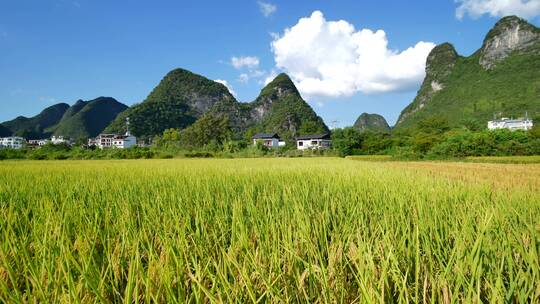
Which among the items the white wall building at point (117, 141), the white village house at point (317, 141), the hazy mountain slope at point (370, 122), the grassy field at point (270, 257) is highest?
the hazy mountain slope at point (370, 122)

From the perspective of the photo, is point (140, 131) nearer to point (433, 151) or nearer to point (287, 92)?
point (287, 92)

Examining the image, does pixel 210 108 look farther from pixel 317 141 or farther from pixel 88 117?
pixel 317 141

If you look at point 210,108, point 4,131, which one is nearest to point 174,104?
point 210,108

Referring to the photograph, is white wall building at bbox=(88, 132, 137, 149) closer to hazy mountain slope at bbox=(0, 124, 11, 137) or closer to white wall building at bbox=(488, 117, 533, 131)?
hazy mountain slope at bbox=(0, 124, 11, 137)

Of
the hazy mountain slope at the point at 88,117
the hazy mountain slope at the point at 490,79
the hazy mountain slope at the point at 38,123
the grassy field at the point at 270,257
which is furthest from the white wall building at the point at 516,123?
the hazy mountain slope at the point at 38,123

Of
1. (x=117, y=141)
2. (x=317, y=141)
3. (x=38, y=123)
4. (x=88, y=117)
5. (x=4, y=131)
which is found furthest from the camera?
(x=38, y=123)

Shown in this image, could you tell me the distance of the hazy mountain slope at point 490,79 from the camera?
76625 mm

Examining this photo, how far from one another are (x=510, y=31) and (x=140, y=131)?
130457 millimetres

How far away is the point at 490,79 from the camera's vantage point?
90.4 m

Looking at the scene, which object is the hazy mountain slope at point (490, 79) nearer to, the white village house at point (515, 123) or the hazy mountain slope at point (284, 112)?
the white village house at point (515, 123)

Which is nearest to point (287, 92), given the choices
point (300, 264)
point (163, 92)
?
point (163, 92)

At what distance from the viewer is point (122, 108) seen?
140875mm

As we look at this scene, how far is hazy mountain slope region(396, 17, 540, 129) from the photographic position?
76625 millimetres

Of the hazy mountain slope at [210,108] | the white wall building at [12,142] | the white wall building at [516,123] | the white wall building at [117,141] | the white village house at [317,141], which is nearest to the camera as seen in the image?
the white wall building at [516,123]
